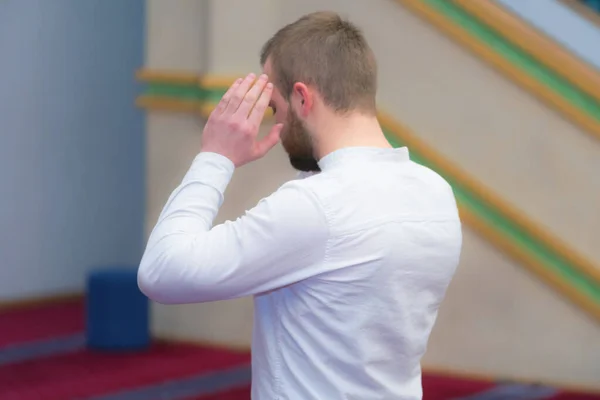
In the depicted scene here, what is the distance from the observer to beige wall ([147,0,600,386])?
286cm

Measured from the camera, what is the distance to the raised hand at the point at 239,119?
1.18 m

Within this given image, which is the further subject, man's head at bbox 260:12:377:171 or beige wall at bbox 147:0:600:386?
beige wall at bbox 147:0:600:386

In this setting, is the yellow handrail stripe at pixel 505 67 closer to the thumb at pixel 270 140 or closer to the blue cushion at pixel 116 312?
the blue cushion at pixel 116 312

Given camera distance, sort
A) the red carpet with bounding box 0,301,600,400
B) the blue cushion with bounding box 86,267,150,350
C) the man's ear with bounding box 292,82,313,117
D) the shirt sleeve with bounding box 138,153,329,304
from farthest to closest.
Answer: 1. the blue cushion with bounding box 86,267,150,350
2. the red carpet with bounding box 0,301,600,400
3. the man's ear with bounding box 292,82,313,117
4. the shirt sleeve with bounding box 138,153,329,304

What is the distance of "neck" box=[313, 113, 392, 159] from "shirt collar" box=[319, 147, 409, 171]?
12 mm

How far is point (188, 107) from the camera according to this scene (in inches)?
132

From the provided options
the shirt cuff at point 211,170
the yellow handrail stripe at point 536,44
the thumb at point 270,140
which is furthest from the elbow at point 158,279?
the yellow handrail stripe at point 536,44

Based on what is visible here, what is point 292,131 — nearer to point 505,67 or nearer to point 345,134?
point 345,134

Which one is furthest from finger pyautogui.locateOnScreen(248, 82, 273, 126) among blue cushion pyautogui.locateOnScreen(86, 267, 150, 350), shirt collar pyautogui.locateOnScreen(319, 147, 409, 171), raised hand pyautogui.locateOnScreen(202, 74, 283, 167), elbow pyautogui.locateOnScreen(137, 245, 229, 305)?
blue cushion pyautogui.locateOnScreen(86, 267, 150, 350)

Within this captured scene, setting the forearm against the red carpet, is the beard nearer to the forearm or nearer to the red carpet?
the forearm

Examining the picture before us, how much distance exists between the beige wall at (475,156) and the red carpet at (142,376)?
0.12 m

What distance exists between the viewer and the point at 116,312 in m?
3.22

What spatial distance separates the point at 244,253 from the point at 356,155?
0.21 m

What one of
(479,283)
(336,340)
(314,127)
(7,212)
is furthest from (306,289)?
(7,212)
